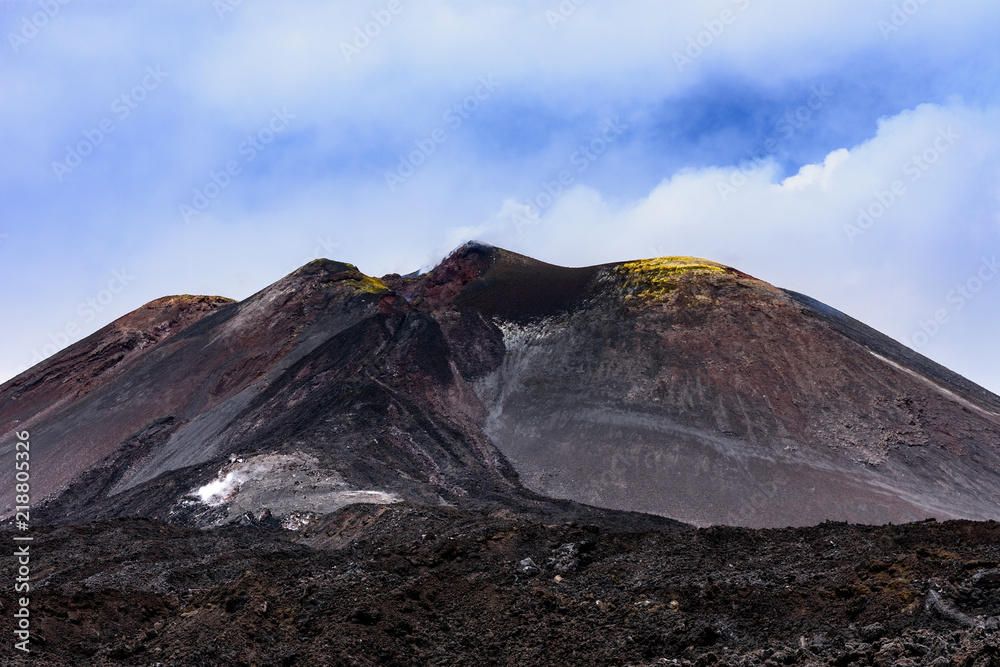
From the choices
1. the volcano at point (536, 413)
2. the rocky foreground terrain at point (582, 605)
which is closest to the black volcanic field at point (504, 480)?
the rocky foreground terrain at point (582, 605)

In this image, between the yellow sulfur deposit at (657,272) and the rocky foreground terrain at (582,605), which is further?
the yellow sulfur deposit at (657,272)

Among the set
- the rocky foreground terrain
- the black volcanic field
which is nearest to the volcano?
the black volcanic field

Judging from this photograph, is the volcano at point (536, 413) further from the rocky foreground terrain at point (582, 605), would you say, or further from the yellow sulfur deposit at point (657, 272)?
the rocky foreground terrain at point (582, 605)

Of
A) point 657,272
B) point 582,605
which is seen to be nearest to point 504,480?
point 582,605

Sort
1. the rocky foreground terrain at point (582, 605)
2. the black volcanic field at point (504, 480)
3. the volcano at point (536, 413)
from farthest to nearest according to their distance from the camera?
1. the volcano at point (536, 413)
2. the black volcanic field at point (504, 480)
3. the rocky foreground terrain at point (582, 605)

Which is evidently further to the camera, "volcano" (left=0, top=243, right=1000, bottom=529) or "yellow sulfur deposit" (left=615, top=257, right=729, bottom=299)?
"yellow sulfur deposit" (left=615, top=257, right=729, bottom=299)

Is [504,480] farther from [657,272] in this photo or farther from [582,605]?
[657,272]

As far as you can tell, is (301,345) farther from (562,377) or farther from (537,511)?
(537,511)

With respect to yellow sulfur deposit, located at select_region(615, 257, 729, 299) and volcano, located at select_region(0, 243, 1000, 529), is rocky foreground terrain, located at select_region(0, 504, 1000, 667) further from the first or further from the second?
yellow sulfur deposit, located at select_region(615, 257, 729, 299)
